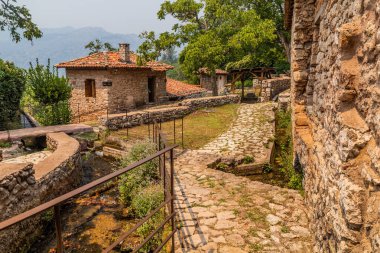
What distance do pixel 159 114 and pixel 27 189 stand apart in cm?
932

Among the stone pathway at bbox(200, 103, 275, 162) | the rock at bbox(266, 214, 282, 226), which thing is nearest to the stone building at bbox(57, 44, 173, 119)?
the stone pathway at bbox(200, 103, 275, 162)

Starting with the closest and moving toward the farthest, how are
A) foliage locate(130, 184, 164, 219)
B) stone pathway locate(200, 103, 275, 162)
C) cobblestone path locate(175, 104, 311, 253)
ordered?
1. cobblestone path locate(175, 104, 311, 253)
2. foliage locate(130, 184, 164, 219)
3. stone pathway locate(200, 103, 275, 162)

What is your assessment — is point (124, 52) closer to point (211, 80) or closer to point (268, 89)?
point (268, 89)

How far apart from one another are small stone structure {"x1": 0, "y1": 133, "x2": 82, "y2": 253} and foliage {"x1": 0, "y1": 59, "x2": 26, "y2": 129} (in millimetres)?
7599

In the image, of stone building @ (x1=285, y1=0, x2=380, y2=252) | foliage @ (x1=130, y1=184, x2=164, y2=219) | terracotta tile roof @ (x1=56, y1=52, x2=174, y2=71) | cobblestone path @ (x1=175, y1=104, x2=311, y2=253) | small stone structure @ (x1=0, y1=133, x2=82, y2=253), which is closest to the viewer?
stone building @ (x1=285, y1=0, x2=380, y2=252)

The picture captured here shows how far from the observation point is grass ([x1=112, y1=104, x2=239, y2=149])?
10680 millimetres

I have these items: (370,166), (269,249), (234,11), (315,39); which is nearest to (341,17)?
(370,166)

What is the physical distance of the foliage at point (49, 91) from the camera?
1260 centimetres

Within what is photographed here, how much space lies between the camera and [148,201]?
5.64 meters

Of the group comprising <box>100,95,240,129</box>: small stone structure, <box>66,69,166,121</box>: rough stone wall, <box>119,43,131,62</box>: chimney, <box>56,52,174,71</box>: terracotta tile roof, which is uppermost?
<box>119,43,131,62</box>: chimney

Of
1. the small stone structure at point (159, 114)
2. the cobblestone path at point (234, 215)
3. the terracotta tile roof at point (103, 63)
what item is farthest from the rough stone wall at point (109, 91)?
the cobblestone path at point (234, 215)

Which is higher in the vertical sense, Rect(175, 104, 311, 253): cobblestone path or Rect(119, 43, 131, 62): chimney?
Rect(119, 43, 131, 62): chimney

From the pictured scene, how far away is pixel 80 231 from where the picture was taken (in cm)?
584

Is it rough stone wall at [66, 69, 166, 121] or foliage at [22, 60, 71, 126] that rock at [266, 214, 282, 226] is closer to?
foliage at [22, 60, 71, 126]
